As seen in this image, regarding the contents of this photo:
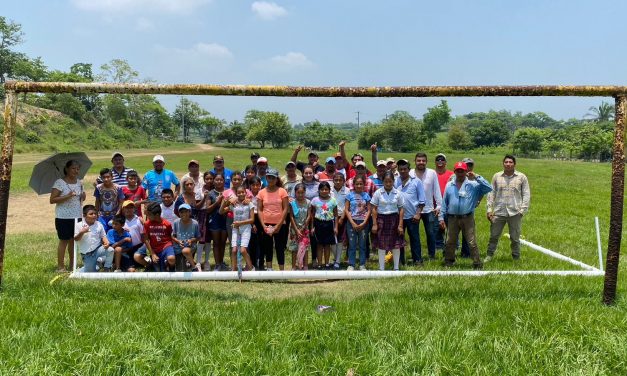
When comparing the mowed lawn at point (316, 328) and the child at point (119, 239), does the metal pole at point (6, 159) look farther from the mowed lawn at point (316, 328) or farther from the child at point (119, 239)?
the child at point (119, 239)

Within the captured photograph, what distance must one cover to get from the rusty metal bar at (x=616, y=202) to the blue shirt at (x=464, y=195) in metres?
2.52

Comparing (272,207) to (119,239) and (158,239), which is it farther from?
(119,239)

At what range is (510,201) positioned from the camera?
7820 millimetres

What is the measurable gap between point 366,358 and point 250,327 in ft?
3.86

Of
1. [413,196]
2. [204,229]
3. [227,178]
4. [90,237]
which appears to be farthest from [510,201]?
[90,237]

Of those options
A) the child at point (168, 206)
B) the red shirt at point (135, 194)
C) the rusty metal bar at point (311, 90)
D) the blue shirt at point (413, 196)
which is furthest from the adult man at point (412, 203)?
the red shirt at point (135, 194)

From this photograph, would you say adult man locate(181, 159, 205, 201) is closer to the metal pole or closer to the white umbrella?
the white umbrella

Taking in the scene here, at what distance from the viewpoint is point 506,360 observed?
362cm

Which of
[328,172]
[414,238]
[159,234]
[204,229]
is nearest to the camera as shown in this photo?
[159,234]

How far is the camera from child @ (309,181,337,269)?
7.16 metres

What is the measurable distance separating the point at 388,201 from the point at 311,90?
8.63 ft

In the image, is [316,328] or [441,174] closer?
[316,328]

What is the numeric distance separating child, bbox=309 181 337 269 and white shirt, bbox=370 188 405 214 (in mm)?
694

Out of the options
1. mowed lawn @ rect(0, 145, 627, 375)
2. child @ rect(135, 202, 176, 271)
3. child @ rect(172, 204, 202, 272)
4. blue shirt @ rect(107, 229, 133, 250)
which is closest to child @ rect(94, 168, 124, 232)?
blue shirt @ rect(107, 229, 133, 250)
